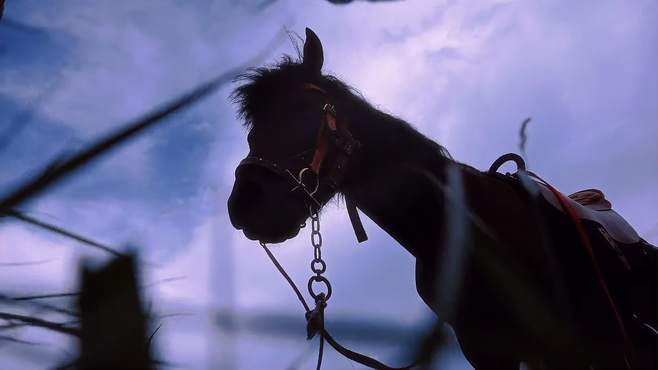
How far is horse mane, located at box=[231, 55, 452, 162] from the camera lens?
2.84m

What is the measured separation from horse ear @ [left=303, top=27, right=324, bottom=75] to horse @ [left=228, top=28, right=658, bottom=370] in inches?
0.5

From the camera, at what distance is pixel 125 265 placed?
21.1 inches

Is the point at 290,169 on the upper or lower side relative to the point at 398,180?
upper

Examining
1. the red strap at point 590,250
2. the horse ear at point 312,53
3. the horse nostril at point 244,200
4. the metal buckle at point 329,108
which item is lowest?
the red strap at point 590,250

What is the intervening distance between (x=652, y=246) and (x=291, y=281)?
6.74 feet

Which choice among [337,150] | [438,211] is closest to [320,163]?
[337,150]

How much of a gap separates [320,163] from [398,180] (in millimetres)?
456

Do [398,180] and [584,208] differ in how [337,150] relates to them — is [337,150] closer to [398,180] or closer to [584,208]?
[398,180]

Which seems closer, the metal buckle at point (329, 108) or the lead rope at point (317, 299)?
the lead rope at point (317, 299)

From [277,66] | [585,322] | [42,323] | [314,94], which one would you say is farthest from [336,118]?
[42,323]

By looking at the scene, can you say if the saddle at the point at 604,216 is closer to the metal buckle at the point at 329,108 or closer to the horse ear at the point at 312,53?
the metal buckle at the point at 329,108

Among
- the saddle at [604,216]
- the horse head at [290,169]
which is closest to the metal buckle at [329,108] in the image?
the horse head at [290,169]

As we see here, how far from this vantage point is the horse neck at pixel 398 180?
2.54 m

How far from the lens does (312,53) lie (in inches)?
133
